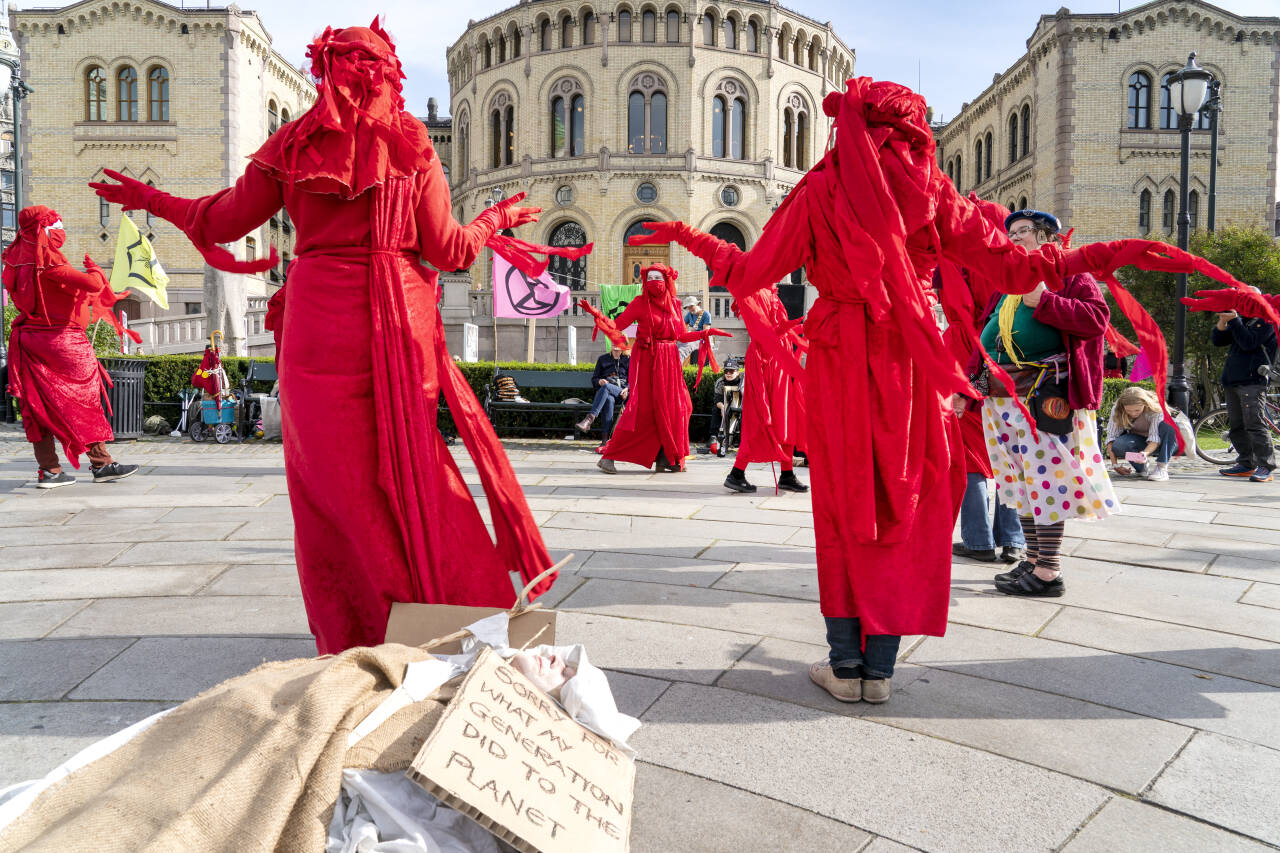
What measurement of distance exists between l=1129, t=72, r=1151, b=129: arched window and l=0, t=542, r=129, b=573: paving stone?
3901 centimetres

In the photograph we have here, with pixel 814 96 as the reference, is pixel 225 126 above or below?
below

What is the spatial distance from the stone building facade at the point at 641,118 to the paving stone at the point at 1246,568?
106 ft

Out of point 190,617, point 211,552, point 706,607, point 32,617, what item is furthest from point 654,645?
point 211,552

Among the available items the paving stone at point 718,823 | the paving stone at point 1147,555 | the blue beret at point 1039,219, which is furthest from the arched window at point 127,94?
the paving stone at point 718,823

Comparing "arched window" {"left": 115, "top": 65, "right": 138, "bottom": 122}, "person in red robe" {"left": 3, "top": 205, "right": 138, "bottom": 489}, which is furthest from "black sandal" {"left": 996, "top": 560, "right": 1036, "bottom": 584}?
"arched window" {"left": 115, "top": 65, "right": 138, "bottom": 122}

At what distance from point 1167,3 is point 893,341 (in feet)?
131

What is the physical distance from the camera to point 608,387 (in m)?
12.5

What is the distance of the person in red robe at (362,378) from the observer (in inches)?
122

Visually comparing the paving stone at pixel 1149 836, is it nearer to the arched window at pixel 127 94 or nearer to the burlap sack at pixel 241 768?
the burlap sack at pixel 241 768

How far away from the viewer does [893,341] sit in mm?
3230

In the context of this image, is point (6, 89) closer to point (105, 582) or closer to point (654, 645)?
point (105, 582)

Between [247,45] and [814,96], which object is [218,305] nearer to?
[247,45]

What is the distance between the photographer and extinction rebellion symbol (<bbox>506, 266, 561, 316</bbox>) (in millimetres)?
14180

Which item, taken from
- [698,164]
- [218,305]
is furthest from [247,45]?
[218,305]
